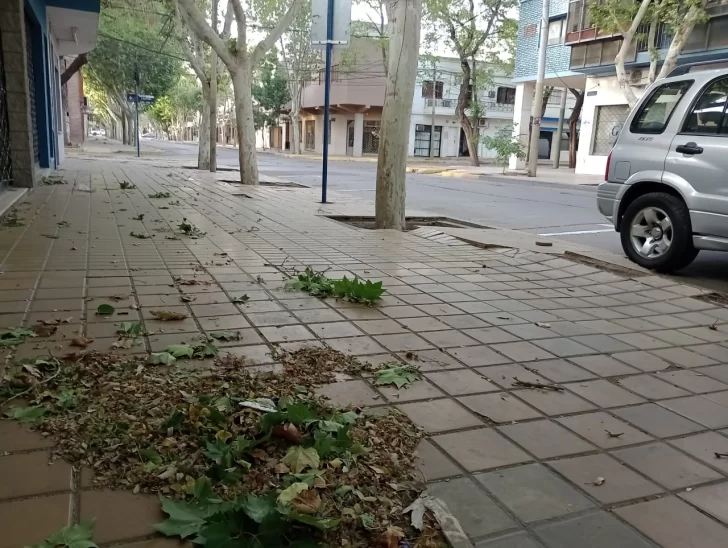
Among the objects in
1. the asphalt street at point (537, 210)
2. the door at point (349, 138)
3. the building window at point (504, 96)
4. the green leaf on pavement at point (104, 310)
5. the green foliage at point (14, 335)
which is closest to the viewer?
the green foliage at point (14, 335)

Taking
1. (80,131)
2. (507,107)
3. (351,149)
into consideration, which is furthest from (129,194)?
(507,107)

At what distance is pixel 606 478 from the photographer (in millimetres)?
2332

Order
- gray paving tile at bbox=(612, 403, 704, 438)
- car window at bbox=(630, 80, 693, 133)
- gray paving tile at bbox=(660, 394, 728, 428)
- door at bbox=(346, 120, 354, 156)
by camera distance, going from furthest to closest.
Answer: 1. door at bbox=(346, 120, 354, 156)
2. car window at bbox=(630, 80, 693, 133)
3. gray paving tile at bbox=(660, 394, 728, 428)
4. gray paving tile at bbox=(612, 403, 704, 438)

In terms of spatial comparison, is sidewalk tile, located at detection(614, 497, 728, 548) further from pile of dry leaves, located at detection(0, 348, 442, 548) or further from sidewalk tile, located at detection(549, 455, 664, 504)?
pile of dry leaves, located at detection(0, 348, 442, 548)

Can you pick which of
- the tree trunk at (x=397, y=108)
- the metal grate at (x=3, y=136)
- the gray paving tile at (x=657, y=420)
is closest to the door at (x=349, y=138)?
the metal grate at (x=3, y=136)

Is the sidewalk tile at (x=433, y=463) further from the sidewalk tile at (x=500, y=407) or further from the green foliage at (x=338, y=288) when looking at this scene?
the green foliage at (x=338, y=288)

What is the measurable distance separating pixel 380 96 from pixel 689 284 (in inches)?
1597

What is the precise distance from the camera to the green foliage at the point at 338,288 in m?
4.47

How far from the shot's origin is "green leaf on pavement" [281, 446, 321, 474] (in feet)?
7.25

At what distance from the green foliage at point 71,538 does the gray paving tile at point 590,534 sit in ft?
4.53

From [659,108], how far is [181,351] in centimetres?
554

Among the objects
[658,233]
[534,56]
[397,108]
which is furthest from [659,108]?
[534,56]

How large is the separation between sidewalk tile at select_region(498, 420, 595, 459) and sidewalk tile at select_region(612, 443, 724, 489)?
16cm

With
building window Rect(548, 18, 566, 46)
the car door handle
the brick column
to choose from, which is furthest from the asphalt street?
building window Rect(548, 18, 566, 46)
